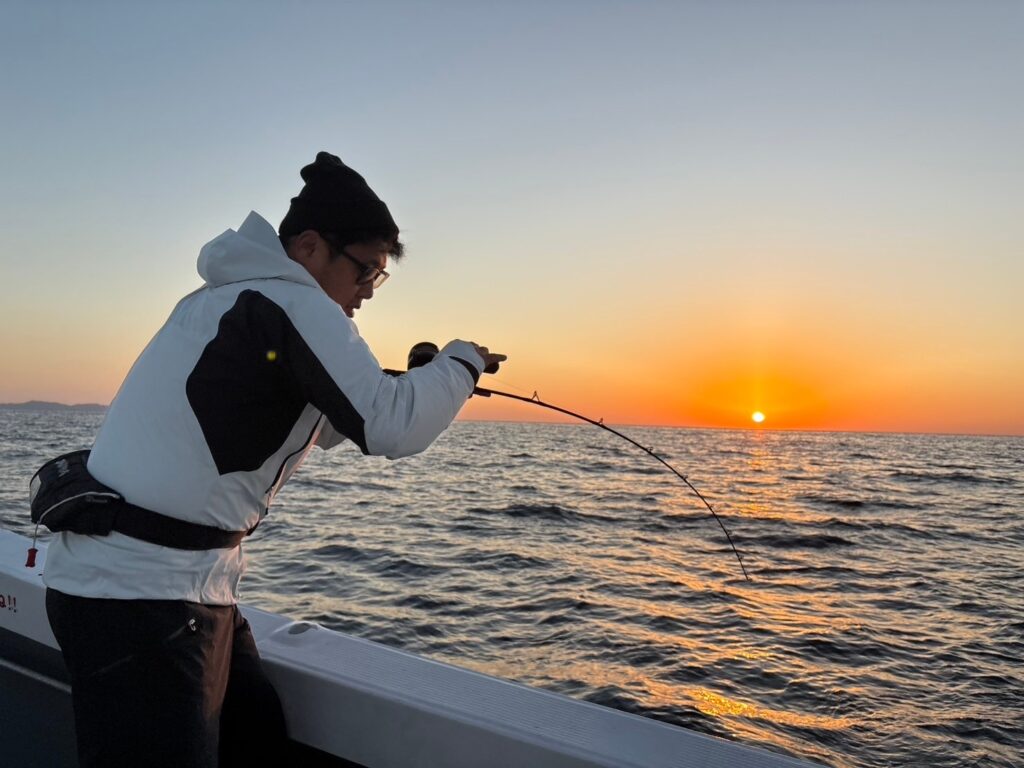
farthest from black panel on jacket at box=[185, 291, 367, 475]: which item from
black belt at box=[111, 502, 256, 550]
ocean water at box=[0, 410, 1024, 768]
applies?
ocean water at box=[0, 410, 1024, 768]

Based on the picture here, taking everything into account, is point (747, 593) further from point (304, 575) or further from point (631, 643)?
point (304, 575)

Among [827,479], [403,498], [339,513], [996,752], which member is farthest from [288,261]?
[827,479]

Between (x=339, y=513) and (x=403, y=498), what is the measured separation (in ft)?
7.52

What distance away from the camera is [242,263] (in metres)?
1.56

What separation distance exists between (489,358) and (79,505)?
957 millimetres

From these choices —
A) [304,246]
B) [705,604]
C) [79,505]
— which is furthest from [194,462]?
[705,604]

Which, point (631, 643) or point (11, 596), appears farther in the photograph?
point (631, 643)

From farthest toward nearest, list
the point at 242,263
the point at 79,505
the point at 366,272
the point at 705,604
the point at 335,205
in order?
the point at 705,604, the point at 366,272, the point at 335,205, the point at 242,263, the point at 79,505

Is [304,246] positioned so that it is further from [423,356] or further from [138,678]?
[138,678]

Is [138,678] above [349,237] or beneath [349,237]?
beneath

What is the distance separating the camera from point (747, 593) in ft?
24.0

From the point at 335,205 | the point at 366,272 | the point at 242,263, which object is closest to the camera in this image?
the point at 242,263

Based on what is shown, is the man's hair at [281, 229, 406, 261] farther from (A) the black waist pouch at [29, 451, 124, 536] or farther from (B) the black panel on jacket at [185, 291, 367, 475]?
(A) the black waist pouch at [29, 451, 124, 536]

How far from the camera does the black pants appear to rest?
1.47m
